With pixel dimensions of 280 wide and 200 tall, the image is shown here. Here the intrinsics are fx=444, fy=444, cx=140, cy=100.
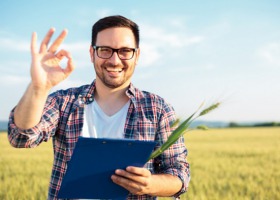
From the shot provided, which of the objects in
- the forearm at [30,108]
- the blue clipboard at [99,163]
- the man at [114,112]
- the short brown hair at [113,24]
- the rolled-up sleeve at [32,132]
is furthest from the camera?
the short brown hair at [113,24]

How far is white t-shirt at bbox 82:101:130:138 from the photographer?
2678mm

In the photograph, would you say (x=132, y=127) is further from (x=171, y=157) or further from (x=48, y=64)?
(x=48, y=64)

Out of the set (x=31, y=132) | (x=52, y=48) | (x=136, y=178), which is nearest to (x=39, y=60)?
(x=52, y=48)

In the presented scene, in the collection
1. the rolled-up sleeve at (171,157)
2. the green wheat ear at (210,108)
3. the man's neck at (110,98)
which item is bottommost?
the rolled-up sleeve at (171,157)

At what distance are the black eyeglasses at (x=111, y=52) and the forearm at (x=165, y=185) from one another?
75cm

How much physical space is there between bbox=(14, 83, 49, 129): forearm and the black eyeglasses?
60 centimetres

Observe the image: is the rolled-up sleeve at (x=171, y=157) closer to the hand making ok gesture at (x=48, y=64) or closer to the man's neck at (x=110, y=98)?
the man's neck at (x=110, y=98)

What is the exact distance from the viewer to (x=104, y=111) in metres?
2.77

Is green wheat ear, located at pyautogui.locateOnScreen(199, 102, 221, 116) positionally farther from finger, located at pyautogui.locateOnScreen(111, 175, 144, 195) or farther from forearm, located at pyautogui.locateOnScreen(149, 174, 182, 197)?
finger, located at pyautogui.locateOnScreen(111, 175, 144, 195)

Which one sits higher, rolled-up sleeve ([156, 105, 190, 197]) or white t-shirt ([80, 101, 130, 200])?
white t-shirt ([80, 101, 130, 200])

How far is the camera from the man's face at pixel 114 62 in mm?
2682

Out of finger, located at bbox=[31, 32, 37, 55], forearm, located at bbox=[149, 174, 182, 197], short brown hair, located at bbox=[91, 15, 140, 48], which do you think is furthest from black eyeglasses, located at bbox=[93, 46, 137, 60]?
forearm, located at bbox=[149, 174, 182, 197]

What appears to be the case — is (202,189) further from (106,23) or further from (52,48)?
(52,48)

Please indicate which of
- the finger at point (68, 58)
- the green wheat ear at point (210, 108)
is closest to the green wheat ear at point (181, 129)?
the green wheat ear at point (210, 108)
